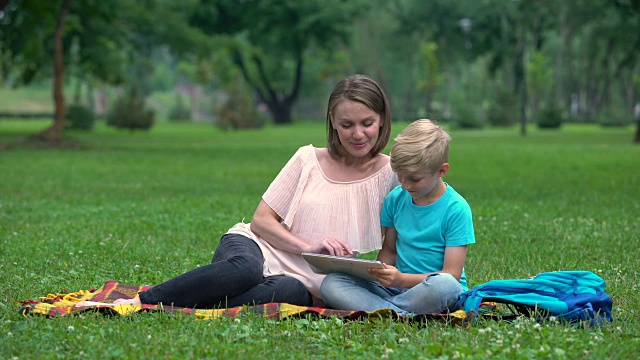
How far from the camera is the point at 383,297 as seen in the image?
230 inches

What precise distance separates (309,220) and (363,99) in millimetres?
897

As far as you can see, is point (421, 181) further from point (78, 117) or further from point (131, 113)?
point (78, 117)

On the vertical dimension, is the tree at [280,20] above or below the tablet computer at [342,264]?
above

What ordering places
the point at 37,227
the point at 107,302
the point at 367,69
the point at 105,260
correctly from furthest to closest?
1. the point at 367,69
2. the point at 37,227
3. the point at 105,260
4. the point at 107,302

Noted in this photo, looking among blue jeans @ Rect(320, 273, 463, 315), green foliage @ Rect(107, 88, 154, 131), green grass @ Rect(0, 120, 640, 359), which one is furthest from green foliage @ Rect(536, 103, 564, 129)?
blue jeans @ Rect(320, 273, 463, 315)

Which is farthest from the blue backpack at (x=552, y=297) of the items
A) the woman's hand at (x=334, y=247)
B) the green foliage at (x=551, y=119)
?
the green foliage at (x=551, y=119)

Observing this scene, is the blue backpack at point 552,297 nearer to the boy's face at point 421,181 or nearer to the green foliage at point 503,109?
the boy's face at point 421,181

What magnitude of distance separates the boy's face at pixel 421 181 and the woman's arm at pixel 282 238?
0.53 metres

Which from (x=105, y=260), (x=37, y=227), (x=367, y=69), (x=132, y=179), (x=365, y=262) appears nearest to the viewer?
(x=365, y=262)

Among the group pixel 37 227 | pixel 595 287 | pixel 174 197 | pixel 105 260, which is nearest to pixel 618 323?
pixel 595 287

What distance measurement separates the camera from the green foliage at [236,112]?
57.9 metres

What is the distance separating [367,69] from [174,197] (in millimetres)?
69773

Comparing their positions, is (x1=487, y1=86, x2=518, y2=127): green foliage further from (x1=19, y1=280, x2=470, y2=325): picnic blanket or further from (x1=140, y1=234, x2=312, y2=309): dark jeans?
(x1=19, y1=280, x2=470, y2=325): picnic blanket

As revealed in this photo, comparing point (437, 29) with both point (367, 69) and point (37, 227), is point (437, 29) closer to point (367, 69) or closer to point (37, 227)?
point (367, 69)
